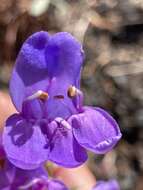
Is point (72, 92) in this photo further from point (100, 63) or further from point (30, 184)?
point (100, 63)

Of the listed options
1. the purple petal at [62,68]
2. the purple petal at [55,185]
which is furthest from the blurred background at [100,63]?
the purple petal at [55,185]

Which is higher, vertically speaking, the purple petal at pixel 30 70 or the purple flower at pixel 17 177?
the purple petal at pixel 30 70

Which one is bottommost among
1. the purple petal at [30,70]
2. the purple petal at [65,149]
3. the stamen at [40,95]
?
the purple petal at [65,149]

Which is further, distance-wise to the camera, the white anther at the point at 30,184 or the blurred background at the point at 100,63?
the blurred background at the point at 100,63

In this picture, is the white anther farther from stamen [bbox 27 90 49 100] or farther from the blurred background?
the blurred background

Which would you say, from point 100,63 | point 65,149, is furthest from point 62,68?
point 100,63

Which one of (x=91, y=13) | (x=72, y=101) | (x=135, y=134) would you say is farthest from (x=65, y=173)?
(x=91, y=13)

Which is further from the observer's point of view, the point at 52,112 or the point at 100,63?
the point at 100,63

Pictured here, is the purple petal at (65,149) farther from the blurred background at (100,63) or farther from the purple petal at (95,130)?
the blurred background at (100,63)
